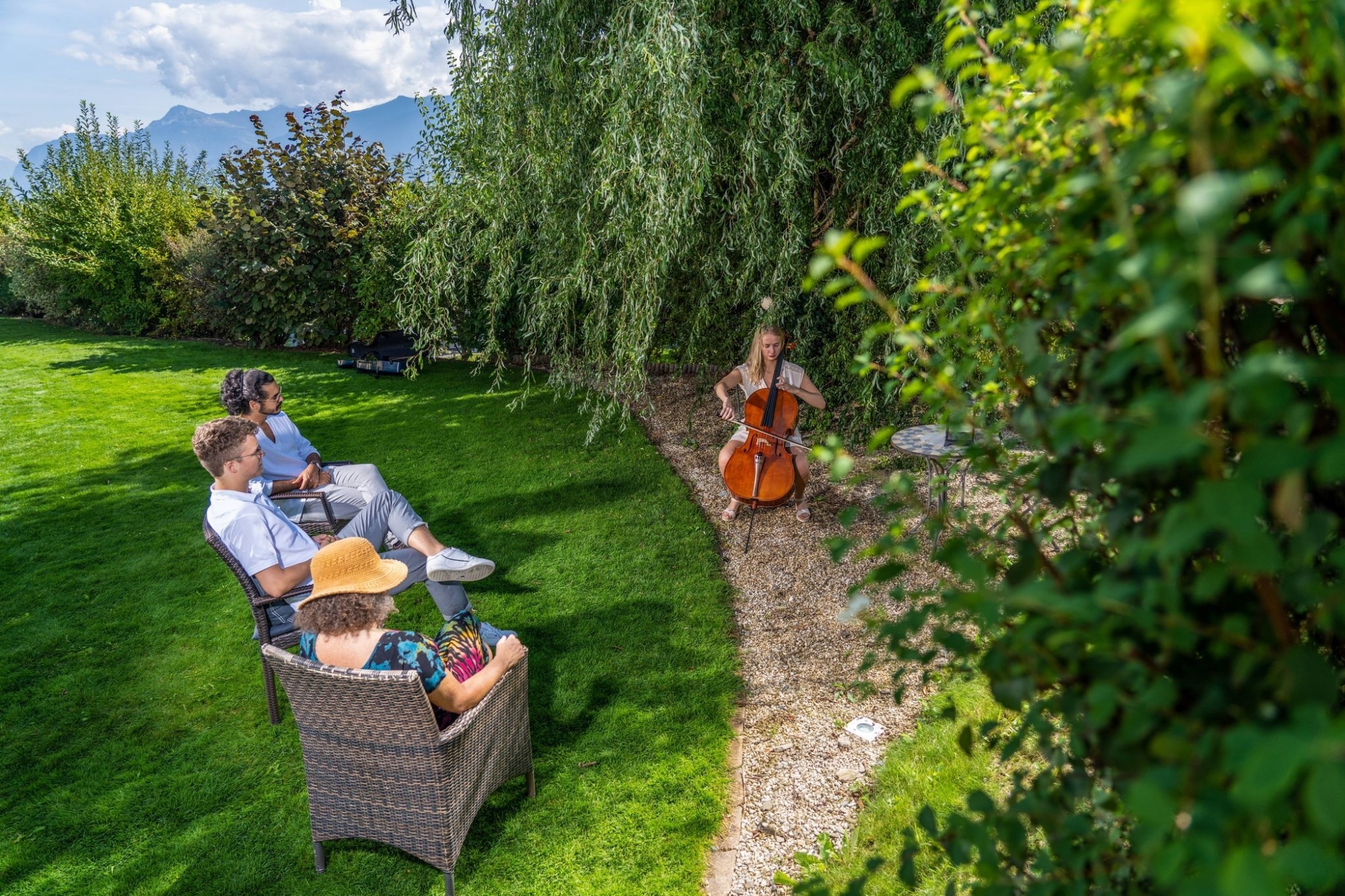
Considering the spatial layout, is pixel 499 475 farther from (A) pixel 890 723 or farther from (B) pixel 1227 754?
(B) pixel 1227 754

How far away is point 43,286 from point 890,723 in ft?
Result: 66.8

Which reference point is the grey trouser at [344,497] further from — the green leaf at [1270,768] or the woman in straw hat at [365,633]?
the green leaf at [1270,768]

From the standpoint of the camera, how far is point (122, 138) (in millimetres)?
17719

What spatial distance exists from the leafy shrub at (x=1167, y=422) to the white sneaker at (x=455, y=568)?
124 inches

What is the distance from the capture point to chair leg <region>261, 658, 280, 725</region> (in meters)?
3.69

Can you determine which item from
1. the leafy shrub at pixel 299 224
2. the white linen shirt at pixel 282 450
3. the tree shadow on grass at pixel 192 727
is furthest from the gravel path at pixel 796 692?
the leafy shrub at pixel 299 224

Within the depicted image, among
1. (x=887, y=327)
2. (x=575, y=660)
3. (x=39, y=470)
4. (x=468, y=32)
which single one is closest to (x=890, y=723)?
(x=575, y=660)

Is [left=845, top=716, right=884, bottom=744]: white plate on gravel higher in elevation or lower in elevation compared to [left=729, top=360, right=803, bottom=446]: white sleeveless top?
lower

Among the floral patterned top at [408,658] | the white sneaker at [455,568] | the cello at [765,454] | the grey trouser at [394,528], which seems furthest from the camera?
the cello at [765,454]

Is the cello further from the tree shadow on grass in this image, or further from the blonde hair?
the tree shadow on grass

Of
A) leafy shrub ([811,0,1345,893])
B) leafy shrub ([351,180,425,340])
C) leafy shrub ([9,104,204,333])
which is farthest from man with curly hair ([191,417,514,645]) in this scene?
leafy shrub ([9,104,204,333])

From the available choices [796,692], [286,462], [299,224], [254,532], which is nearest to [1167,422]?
[796,692]

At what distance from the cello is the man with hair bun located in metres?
2.26

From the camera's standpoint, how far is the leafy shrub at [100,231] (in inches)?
598
